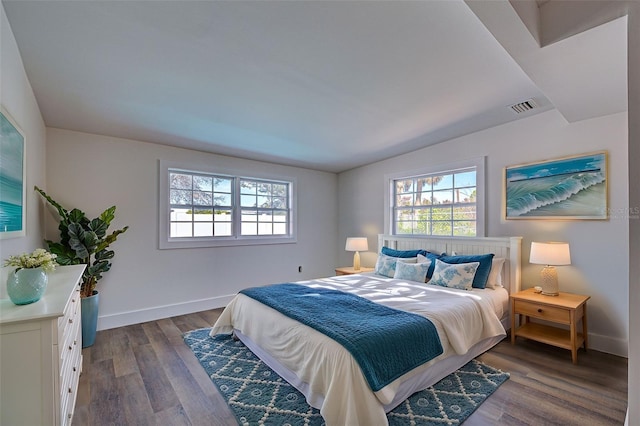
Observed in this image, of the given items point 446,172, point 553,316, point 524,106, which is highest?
point 524,106

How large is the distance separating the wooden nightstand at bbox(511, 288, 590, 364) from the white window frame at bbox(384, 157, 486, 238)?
1.02m

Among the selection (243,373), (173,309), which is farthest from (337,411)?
(173,309)

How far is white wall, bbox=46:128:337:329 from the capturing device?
339 cm

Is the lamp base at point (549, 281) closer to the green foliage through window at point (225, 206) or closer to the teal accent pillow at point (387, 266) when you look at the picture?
the teal accent pillow at point (387, 266)

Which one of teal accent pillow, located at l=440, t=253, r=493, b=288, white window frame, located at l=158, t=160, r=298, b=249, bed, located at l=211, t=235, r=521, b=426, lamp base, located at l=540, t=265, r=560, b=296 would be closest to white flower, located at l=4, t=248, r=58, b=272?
bed, located at l=211, t=235, r=521, b=426

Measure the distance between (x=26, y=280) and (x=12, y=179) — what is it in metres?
0.85

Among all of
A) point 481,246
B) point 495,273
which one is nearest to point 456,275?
point 495,273

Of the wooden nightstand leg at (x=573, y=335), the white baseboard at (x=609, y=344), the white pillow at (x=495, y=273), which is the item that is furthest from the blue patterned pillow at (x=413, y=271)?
the white baseboard at (x=609, y=344)

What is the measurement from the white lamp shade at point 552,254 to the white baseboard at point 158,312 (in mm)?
4028

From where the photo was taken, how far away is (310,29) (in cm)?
189

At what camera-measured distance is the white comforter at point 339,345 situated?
1.71 m

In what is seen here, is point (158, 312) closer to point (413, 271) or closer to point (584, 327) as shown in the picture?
point (413, 271)

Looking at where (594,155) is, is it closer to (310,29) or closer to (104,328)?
(310,29)

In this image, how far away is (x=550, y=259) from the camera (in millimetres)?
2861
